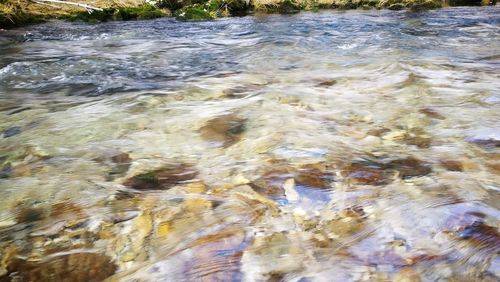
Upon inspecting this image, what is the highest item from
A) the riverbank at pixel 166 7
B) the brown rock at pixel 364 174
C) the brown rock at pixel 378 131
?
the riverbank at pixel 166 7

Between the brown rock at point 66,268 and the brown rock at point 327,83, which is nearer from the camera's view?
the brown rock at point 66,268

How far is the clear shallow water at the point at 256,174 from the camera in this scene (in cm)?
170

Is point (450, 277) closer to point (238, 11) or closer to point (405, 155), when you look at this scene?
point (405, 155)

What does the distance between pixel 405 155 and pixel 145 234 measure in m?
1.91

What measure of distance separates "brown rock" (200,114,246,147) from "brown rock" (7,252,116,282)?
1.46m

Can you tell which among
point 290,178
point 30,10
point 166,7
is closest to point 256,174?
point 290,178

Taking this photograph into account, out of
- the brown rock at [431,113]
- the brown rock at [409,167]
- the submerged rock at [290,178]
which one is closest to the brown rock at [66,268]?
the submerged rock at [290,178]

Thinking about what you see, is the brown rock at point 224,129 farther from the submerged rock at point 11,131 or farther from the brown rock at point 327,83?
the submerged rock at point 11,131

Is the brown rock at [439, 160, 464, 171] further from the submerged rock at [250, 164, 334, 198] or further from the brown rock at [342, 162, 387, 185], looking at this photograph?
the submerged rock at [250, 164, 334, 198]

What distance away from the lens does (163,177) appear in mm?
2463

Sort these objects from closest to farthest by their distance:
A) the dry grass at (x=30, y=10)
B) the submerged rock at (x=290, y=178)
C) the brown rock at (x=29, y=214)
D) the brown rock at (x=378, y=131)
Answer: the brown rock at (x=29, y=214)
the submerged rock at (x=290, y=178)
the brown rock at (x=378, y=131)
the dry grass at (x=30, y=10)

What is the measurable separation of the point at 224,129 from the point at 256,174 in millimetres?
964

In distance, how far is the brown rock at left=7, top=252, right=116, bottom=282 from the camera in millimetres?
1623

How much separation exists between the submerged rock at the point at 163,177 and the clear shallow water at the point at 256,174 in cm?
1
